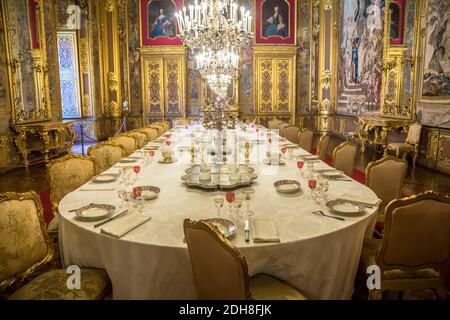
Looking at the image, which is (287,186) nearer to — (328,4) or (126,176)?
(126,176)

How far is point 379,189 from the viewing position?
3.81 m

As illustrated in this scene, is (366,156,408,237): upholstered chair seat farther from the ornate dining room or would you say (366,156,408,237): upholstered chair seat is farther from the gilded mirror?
the gilded mirror

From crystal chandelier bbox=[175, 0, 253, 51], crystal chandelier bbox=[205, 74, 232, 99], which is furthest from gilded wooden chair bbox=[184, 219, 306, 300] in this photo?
crystal chandelier bbox=[205, 74, 232, 99]

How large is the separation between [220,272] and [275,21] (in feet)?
39.0

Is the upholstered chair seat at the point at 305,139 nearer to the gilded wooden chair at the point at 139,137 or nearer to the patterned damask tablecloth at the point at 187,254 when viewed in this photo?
the gilded wooden chair at the point at 139,137

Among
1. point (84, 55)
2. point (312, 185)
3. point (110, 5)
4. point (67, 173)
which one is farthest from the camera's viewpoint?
point (110, 5)

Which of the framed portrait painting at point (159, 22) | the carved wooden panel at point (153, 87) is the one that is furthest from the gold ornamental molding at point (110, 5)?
the carved wooden panel at point (153, 87)

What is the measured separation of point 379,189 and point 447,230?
1484 mm

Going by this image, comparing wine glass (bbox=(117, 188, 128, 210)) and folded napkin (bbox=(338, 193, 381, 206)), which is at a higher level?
wine glass (bbox=(117, 188, 128, 210))

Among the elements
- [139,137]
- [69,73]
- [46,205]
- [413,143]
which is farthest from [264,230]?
[69,73]

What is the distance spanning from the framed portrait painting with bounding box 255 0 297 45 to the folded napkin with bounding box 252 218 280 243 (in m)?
11.0

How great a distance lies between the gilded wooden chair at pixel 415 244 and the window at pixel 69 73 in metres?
11.3

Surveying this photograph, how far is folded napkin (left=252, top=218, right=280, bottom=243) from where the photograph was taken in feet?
6.88

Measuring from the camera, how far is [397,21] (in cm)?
894
